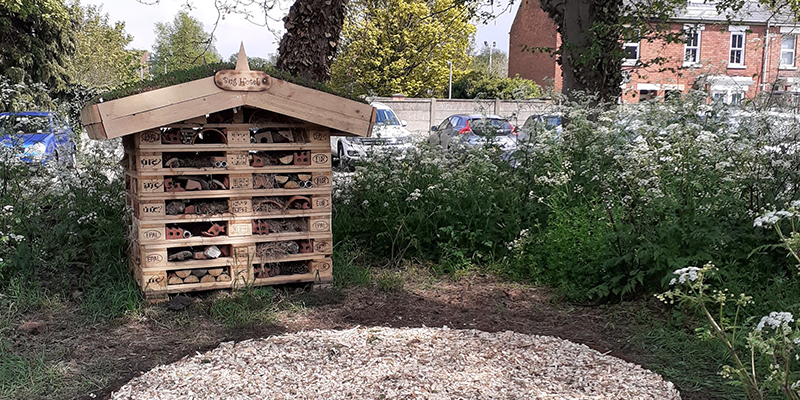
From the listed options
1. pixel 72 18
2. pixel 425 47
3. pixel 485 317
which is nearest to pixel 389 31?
pixel 425 47

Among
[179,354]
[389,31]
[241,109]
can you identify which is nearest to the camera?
[179,354]

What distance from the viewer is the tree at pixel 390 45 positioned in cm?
2650

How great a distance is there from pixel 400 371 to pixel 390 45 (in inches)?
963

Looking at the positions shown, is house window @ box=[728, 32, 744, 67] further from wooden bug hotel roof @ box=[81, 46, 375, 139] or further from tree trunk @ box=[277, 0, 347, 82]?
wooden bug hotel roof @ box=[81, 46, 375, 139]

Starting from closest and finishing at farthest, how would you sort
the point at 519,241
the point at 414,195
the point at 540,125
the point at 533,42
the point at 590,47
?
the point at 519,241, the point at 414,195, the point at 540,125, the point at 590,47, the point at 533,42

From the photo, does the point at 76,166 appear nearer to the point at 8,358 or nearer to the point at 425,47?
the point at 8,358

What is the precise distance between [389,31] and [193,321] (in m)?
23.5

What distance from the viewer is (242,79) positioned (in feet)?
15.4

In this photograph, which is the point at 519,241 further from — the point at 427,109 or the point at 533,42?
the point at 533,42

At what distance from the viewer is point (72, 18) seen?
860 inches

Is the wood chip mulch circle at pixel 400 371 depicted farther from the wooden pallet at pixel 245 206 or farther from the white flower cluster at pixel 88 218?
the white flower cluster at pixel 88 218

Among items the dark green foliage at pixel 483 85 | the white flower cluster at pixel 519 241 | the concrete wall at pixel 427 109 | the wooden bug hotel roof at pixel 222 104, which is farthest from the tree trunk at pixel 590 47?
the dark green foliage at pixel 483 85

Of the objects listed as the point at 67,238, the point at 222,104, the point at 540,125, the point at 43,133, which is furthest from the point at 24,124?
the point at 540,125

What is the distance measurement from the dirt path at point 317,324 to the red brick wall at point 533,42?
25142mm
